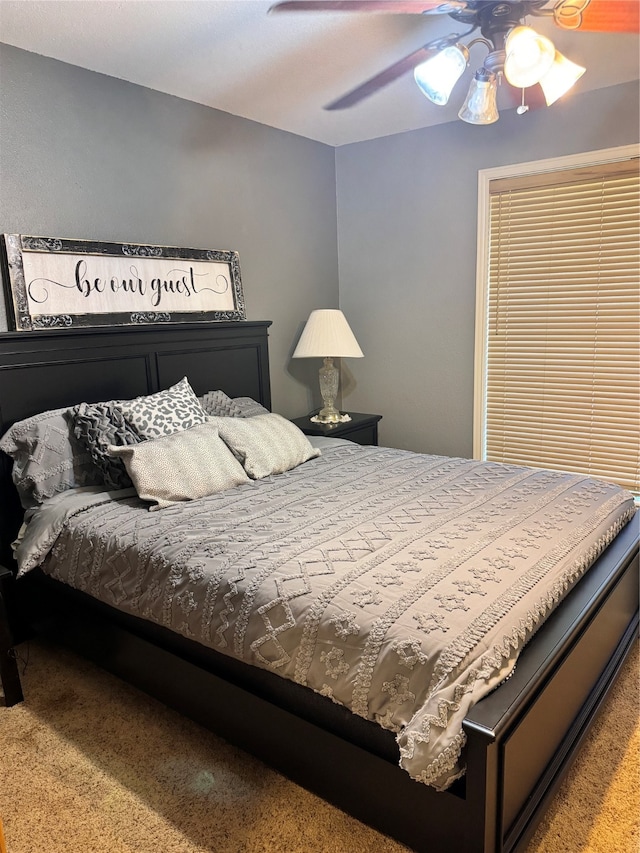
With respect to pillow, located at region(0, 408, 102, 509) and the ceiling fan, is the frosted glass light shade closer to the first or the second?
the ceiling fan

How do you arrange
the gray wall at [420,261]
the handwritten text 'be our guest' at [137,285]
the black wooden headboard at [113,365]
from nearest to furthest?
the black wooden headboard at [113,365]
the handwritten text 'be our guest' at [137,285]
the gray wall at [420,261]

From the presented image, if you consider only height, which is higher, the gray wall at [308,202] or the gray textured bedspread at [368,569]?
the gray wall at [308,202]

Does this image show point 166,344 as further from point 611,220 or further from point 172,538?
point 611,220

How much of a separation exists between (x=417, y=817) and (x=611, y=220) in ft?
9.89

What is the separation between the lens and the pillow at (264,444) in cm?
262

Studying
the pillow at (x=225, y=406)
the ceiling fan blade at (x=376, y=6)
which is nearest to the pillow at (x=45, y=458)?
the pillow at (x=225, y=406)

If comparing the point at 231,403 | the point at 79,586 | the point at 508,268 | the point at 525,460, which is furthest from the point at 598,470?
the point at 79,586

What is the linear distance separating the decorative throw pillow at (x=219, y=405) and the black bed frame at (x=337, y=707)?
348mm

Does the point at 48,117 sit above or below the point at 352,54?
below

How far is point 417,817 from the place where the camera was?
1.39 metres

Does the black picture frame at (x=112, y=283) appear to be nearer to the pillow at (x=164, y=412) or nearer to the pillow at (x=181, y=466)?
the pillow at (x=164, y=412)

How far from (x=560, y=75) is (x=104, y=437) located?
6.97ft

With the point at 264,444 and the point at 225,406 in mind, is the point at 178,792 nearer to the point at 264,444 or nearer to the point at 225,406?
the point at 264,444

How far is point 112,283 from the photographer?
2791 mm
